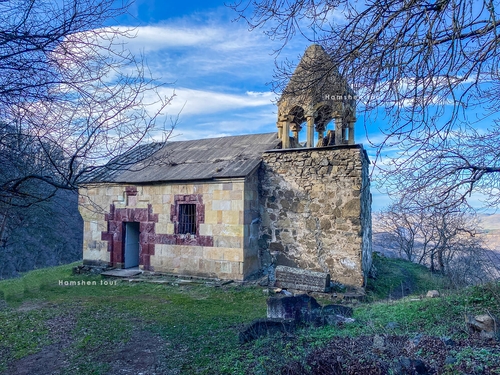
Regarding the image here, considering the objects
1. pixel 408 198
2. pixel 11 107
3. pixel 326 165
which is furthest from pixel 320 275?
pixel 11 107

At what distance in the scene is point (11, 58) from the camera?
10.7 feet

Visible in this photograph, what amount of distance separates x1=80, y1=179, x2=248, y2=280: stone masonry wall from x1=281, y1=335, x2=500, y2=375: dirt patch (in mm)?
6187

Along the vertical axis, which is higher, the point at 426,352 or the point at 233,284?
the point at 426,352

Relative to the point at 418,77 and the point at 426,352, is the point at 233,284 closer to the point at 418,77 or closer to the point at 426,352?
the point at 426,352

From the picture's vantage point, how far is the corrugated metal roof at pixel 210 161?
1069 centimetres

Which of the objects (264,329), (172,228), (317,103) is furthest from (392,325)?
(172,228)

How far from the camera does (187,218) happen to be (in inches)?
438

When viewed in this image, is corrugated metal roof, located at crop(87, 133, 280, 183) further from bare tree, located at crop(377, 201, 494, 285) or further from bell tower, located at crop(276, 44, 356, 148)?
bare tree, located at crop(377, 201, 494, 285)

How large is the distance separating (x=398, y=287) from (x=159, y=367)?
8735 millimetres

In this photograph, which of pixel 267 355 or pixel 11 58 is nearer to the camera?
pixel 11 58

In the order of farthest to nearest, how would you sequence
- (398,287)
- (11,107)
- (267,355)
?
(398,287)
(267,355)
(11,107)

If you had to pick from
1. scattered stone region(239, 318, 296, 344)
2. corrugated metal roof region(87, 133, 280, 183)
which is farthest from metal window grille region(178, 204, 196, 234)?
scattered stone region(239, 318, 296, 344)

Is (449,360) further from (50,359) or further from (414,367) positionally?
(50,359)

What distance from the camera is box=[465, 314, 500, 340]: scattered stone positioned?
4.04 meters
